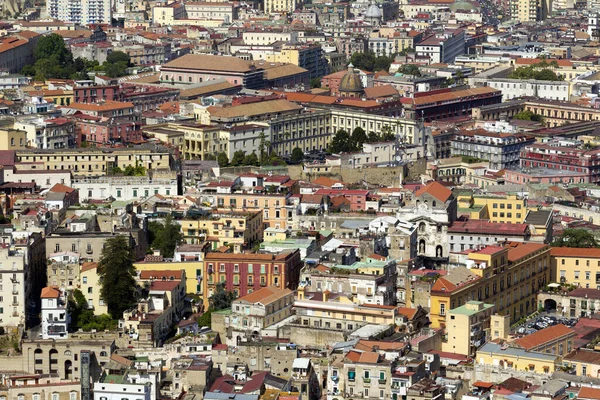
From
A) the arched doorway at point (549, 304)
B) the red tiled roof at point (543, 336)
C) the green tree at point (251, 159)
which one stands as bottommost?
the arched doorway at point (549, 304)

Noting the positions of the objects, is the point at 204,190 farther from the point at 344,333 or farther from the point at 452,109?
the point at 452,109

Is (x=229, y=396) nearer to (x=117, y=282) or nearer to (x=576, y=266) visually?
(x=117, y=282)

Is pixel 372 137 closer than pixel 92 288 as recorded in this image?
No

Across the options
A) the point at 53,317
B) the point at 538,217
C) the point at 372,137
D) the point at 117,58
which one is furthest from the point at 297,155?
the point at 53,317

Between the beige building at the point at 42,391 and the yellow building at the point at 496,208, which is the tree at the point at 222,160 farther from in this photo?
the beige building at the point at 42,391

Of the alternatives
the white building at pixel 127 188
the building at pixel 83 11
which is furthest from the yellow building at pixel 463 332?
the building at pixel 83 11

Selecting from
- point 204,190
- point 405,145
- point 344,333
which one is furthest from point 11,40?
point 344,333
